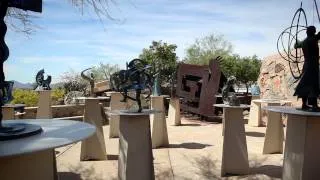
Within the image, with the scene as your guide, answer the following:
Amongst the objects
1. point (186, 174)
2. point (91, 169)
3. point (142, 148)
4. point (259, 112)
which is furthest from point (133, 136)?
point (259, 112)

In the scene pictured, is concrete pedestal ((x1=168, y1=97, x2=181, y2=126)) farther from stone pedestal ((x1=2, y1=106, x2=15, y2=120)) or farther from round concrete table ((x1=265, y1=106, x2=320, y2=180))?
round concrete table ((x1=265, y1=106, x2=320, y2=180))

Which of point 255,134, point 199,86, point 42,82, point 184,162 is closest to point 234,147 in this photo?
point 184,162

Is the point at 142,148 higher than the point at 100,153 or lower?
higher

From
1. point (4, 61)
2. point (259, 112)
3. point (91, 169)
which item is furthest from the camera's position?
point (259, 112)

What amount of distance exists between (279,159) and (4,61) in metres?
6.12

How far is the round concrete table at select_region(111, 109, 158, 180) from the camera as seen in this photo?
5.10 meters

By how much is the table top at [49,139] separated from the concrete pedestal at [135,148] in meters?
1.79

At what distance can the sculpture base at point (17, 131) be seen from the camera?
2.71 m

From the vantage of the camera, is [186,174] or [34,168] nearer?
[34,168]

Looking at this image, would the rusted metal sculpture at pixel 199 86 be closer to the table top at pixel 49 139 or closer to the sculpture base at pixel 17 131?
the table top at pixel 49 139

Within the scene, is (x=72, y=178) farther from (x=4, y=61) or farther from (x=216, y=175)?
(x=4, y=61)

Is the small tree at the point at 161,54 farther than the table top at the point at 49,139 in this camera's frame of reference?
Yes

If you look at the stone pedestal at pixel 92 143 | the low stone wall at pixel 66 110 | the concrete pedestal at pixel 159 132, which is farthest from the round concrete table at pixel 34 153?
the low stone wall at pixel 66 110

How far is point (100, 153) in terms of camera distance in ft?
25.9
